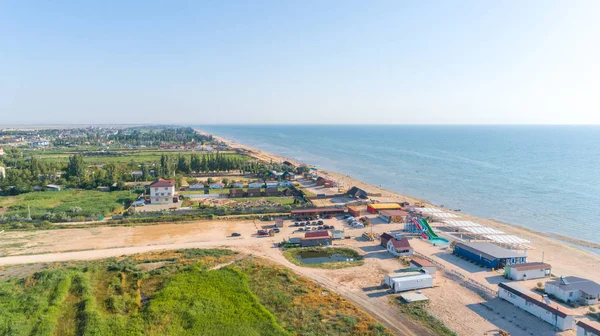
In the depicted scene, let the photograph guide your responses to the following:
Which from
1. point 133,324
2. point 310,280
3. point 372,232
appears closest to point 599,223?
point 372,232

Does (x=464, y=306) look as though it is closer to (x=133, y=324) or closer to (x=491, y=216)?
(x=133, y=324)

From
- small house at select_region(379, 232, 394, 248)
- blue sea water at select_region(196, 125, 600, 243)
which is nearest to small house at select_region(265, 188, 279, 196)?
blue sea water at select_region(196, 125, 600, 243)

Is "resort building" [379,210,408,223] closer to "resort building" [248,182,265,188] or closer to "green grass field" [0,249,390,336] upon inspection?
"green grass field" [0,249,390,336]

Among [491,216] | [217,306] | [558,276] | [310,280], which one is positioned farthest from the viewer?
[491,216]

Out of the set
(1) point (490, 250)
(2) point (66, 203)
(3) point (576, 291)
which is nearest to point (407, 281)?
(1) point (490, 250)

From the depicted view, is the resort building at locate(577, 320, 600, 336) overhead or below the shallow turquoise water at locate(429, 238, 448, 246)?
overhead

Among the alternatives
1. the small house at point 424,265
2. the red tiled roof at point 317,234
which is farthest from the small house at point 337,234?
the small house at point 424,265
